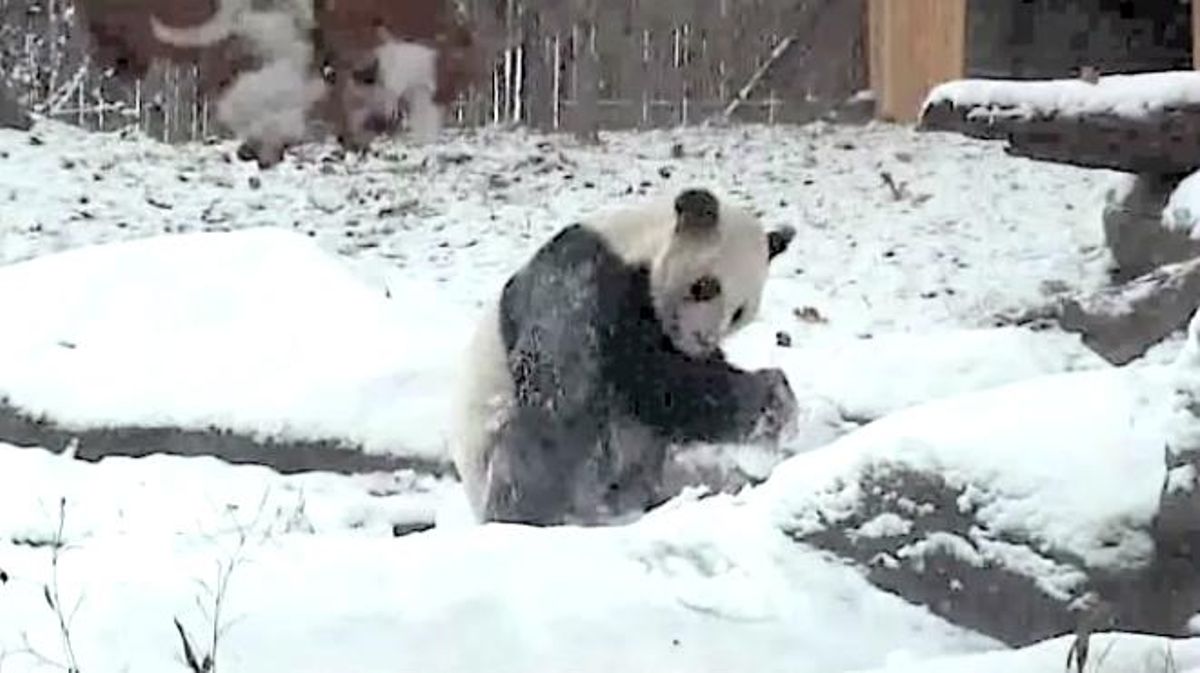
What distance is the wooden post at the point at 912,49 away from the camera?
7055 mm

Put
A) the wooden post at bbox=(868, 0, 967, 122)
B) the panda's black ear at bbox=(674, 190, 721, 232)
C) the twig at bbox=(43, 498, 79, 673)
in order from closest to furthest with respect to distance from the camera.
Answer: the twig at bbox=(43, 498, 79, 673) → the panda's black ear at bbox=(674, 190, 721, 232) → the wooden post at bbox=(868, 0, 967, 122)

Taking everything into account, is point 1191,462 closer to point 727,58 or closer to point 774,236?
point 774,236

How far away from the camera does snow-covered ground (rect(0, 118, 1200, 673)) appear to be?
2615mm

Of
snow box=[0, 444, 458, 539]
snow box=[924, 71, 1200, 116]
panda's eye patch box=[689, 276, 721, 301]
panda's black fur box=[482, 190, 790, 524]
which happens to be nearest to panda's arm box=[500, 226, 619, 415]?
panda's black fur box=[482, 190, 790, 524]

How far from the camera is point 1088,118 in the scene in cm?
464

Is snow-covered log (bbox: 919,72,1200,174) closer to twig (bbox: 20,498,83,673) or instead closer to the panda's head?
the panda's head

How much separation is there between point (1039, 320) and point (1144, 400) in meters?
2.33

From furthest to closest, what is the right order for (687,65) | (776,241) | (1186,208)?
1. (687,65)
2. (1186,208)
3. (776,241)

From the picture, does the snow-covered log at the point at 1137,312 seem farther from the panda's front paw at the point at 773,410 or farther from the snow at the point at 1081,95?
the panda's front paw at the point at 773,410

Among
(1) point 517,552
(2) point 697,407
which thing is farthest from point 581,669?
(2) point 697,407

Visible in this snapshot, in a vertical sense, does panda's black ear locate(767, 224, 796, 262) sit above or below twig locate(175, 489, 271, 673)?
above

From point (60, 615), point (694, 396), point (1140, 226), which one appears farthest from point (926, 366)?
point (60, 615)

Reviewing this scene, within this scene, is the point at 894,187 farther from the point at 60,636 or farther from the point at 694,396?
the point at 60,636

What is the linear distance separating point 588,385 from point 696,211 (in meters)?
0.34
